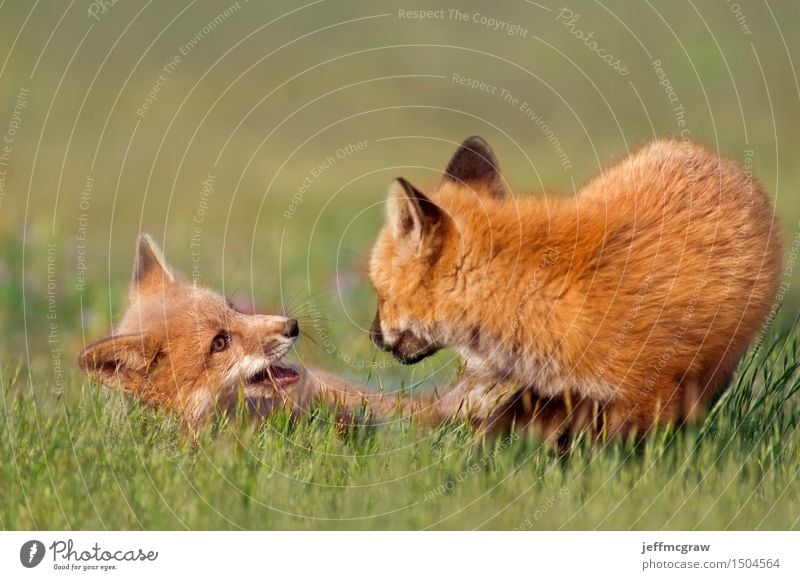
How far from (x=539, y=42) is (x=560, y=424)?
3.09 metres

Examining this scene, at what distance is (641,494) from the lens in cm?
507

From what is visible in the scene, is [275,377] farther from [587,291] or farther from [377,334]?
[587,291]

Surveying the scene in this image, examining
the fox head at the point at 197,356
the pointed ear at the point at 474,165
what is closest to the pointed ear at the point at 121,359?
the fox head at the point at 197,356

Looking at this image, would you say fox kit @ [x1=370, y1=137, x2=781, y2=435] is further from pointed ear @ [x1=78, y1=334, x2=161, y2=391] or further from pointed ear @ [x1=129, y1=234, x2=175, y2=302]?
pointed ear @ [x1=129, y1=234, x2=175, y2=302]

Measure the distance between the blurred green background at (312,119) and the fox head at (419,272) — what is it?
2.42 ft

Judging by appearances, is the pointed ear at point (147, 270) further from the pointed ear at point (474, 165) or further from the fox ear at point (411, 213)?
the pointed ear at point (474, 165)

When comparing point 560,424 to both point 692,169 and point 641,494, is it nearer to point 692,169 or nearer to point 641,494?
point 641,494

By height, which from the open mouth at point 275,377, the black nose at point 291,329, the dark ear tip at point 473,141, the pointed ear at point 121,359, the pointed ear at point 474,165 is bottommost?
the open mouth at point 275,377

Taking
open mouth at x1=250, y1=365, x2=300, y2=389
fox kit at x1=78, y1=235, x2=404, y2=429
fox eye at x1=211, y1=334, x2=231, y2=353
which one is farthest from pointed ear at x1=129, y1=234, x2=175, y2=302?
open mouth at x1=250, y1=365, x2=300, y2=389

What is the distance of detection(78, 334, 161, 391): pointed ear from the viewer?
5555mm

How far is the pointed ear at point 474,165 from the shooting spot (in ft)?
21.3

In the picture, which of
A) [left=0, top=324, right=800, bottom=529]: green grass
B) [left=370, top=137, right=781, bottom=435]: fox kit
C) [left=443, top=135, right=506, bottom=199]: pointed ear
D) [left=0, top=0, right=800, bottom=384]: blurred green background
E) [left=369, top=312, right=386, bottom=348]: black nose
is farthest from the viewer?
[left=0, top=0, right=800, bottom=384]: blurred green background
